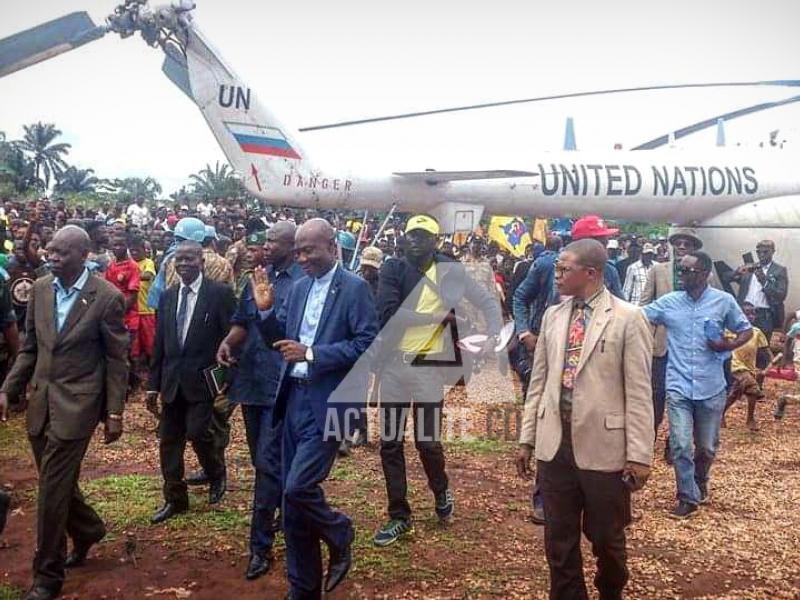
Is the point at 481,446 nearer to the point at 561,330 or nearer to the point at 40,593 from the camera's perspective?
the point at 561,330

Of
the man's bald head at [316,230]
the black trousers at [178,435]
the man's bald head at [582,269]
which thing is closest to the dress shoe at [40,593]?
the black trousers at [178,435]

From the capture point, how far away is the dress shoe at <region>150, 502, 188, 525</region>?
507 centimetres

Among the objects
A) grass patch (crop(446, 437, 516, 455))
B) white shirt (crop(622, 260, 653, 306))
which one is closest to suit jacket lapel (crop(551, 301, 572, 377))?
grass patch (crop(446, 437, 516, 455))

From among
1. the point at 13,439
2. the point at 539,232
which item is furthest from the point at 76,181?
the point at 13,439

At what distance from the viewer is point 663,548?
190 inches

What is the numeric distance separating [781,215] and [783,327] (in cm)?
329

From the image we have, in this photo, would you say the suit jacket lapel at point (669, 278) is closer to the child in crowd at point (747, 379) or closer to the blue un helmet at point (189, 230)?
the child in crowd at point (747, 379)

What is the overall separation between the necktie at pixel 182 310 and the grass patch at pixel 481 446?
2.99 m

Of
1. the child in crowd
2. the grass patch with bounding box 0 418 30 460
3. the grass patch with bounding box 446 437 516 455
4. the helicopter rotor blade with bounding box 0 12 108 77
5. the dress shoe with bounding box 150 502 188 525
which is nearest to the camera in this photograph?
the dress shoe with bounding box 150 502 188 525

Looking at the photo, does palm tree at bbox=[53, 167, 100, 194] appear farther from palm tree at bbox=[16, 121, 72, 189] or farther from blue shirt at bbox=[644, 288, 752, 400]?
blue shirt at bbox=[644, 288, 752, 400]

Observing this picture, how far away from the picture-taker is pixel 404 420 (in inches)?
189

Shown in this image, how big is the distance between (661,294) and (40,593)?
16.0ft

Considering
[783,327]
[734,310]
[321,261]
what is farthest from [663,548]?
[783,327]

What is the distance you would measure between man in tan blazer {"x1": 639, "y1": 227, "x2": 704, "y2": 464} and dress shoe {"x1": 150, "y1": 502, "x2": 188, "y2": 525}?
3.49 meters
